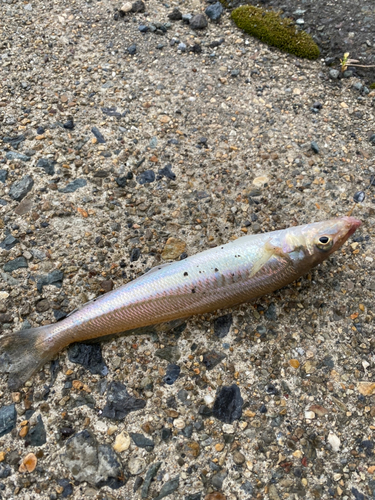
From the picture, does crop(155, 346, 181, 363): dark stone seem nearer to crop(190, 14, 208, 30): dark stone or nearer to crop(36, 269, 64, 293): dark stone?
crop(36, 269, 64, 293): dark stone

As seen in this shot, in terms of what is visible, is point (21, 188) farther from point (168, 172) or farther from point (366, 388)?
point (366, 388)

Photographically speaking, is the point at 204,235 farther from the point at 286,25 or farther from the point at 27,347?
the point at 286,25

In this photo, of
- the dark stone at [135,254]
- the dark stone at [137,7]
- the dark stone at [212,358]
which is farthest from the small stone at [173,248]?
the dark stone at [137,7]

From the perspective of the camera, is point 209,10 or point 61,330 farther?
point 209,10

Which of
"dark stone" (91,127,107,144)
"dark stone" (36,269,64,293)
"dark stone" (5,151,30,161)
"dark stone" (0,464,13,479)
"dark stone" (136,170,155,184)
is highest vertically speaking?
"dark stone" (91,127,107,144)

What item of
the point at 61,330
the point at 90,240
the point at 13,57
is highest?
the point at 13,57

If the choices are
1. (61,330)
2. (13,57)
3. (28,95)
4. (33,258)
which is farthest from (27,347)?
(13,57)

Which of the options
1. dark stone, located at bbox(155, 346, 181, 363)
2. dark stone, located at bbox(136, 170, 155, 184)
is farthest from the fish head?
dark stone, located at bbox(136, 170, 155, 184)
